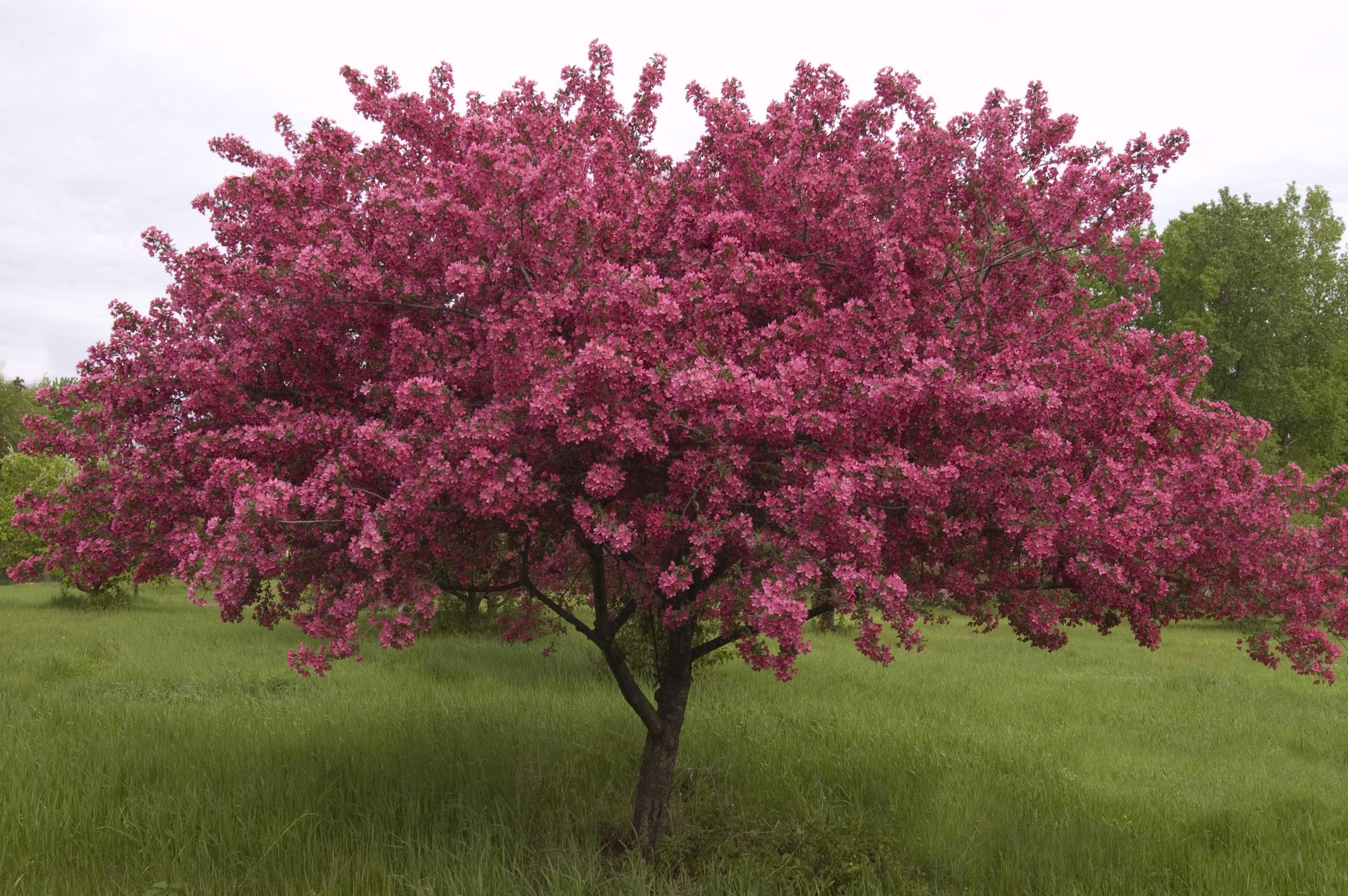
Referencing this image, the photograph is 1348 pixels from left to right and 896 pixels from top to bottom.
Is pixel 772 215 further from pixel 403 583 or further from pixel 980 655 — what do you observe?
pixel 980 655

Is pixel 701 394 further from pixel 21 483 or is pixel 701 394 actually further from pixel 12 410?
pixel 12 410

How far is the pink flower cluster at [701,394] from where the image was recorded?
239 inches

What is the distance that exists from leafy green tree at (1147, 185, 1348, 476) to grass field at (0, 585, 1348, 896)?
26652 millimetres

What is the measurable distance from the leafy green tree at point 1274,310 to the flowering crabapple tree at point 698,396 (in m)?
36.1

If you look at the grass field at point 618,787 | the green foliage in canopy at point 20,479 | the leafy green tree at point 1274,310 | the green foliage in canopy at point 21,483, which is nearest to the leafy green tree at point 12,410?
the green foliage in canopy at point 21,483

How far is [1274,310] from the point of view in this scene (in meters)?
40.2

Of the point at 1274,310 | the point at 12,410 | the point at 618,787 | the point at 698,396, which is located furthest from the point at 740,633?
the point at 12,410

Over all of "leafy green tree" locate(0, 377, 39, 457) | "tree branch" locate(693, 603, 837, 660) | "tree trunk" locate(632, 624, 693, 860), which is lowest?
"tree trunk" locate(632, 624, 693, 860)

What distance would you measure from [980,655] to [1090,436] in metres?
18.5

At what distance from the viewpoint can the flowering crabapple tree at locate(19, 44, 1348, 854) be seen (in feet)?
19.9

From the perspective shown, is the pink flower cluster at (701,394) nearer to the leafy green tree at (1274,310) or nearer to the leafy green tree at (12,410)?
the leafy green tree at (1274,310)

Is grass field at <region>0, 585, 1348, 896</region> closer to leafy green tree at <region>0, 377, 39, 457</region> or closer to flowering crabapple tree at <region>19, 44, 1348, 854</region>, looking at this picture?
flowering crabapple tree at <region>19, 44, 1348, 854</region>

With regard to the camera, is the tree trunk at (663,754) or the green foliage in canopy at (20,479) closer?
the tree trunk at (663,754)

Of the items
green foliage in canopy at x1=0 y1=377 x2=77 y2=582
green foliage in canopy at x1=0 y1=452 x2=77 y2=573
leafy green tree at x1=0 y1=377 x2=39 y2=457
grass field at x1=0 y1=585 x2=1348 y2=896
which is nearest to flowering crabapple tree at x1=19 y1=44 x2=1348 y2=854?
grass field at x1=0 y1=585 x2=1348 y2=896
